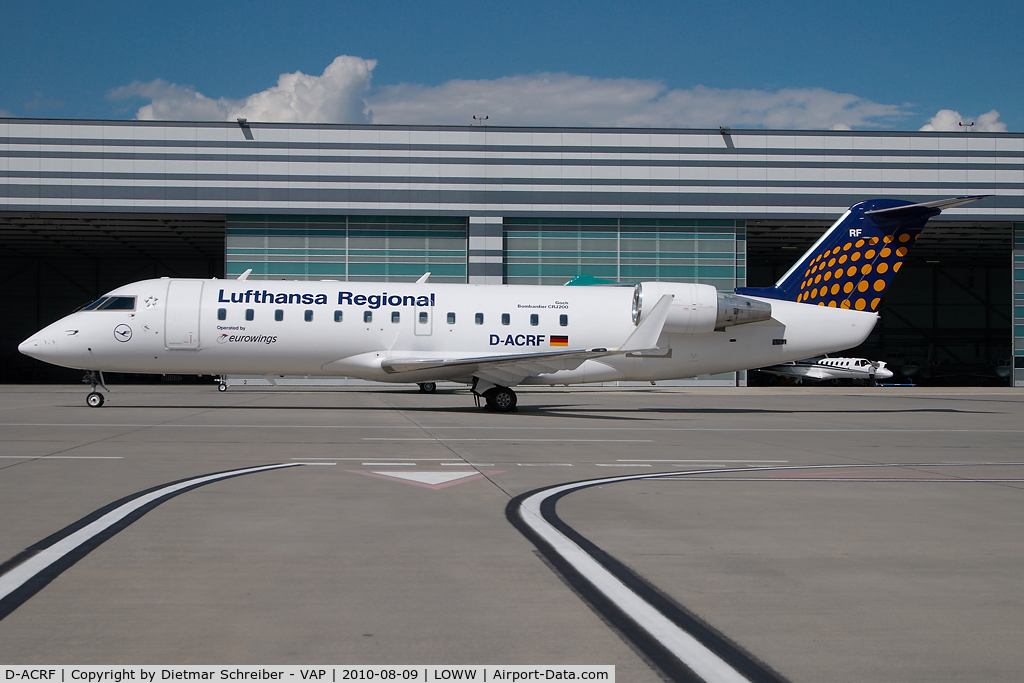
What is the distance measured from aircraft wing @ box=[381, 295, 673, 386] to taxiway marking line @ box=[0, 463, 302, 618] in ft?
38.8

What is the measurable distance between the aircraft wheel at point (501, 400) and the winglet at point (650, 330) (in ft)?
11.3

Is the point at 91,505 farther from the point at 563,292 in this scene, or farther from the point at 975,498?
the point at 563,292

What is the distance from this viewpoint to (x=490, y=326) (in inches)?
861

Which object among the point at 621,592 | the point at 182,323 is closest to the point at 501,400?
the point at 182,323

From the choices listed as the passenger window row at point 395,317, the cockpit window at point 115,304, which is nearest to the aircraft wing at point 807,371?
the passenger window row at point 395,317

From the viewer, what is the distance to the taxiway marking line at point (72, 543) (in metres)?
4.56

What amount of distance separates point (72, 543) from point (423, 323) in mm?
16029

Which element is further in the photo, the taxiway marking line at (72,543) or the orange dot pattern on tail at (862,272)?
Answer: the orange dot pattern on tail at (862,272)

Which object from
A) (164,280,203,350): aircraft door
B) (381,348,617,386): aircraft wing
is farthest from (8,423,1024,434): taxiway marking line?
(164,280,203,350): aircraft door

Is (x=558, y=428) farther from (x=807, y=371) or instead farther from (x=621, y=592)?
(x=807, y=371)

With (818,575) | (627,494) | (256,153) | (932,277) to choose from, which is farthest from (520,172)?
(932,277)

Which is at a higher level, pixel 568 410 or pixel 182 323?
pixel 182 323

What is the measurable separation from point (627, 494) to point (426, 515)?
2.29 meters

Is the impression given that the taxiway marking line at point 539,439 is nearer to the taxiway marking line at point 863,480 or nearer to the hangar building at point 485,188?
the taxiway marking line at point 863,480
